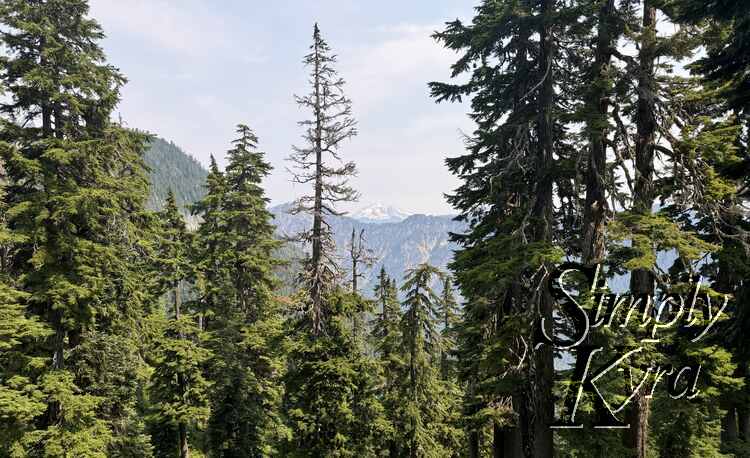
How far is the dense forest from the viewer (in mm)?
9430

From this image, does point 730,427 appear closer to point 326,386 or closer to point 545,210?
point 545,210

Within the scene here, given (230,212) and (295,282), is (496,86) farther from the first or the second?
(230,212)

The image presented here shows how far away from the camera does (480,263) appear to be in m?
12.9

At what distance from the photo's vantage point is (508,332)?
412 inches

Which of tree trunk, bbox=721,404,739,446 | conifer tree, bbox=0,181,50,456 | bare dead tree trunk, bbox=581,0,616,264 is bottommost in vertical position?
tree trunk, bbox=721,404,739,446

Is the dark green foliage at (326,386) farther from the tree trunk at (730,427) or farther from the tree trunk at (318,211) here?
the tree trunk at (730,427)

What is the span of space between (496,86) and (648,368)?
853cm

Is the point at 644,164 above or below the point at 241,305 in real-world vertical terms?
above

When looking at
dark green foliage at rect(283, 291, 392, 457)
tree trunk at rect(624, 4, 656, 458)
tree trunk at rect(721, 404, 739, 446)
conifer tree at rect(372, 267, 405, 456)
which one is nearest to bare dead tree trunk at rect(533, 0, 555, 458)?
tree trunk at rect(624, 4, 656, 458)

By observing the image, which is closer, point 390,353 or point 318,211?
point 318,211

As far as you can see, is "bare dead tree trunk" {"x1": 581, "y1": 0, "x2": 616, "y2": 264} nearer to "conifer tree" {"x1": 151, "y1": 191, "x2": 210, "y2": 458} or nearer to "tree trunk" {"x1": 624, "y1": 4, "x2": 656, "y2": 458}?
"tree trunk" {"x1": 624, "y1": 4, "x2": 656, "y2": 458}

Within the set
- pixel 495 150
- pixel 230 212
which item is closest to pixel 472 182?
pixel 495 150

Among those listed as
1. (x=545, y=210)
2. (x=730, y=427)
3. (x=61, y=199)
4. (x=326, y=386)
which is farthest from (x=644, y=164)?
(x=61, y=199)

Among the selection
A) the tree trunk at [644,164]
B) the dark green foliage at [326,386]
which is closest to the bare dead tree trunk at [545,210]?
the tree trunk at [644,164]
